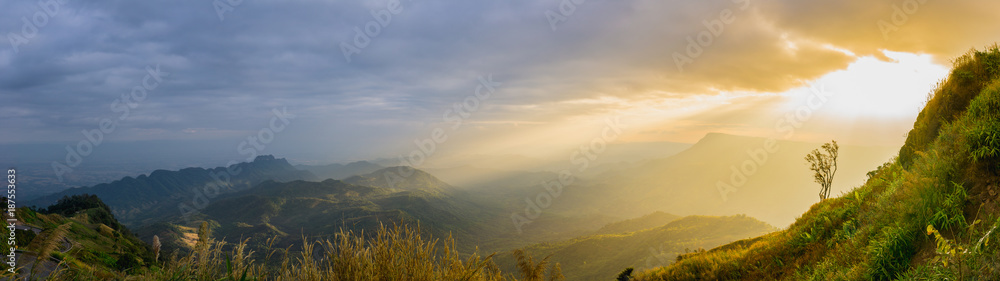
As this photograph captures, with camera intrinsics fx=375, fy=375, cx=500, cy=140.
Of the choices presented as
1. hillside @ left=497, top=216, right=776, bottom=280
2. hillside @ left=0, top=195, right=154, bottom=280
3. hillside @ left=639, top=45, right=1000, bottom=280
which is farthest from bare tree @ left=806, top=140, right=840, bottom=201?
hillside @ left=497, top=216, right=776, bottom=280

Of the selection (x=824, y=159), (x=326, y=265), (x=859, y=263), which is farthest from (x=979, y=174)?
(x=824, y=159)

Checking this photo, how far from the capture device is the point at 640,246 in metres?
124

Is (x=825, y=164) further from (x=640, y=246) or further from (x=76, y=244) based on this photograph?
(x=640, y=246)

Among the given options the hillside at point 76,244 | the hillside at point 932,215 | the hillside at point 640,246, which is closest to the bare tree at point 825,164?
the hillside at point 932,215

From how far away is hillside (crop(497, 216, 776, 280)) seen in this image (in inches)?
4259

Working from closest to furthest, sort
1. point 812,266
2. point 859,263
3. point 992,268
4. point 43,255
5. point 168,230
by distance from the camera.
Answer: point 43,255, point 992,268, point 859,263, point 812,266, point 168,230

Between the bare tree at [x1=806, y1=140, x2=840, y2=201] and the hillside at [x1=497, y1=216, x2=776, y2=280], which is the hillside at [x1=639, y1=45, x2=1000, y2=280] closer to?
the bare tree at [x1=806, y1=140, x2=840, y2=201]

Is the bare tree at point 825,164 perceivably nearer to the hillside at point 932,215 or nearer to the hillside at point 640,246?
the hillside at point 932,215

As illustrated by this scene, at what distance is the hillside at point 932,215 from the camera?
5.04m

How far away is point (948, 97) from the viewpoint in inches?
394

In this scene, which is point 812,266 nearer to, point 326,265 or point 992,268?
point 992,268

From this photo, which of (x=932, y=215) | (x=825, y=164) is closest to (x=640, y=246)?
(x=825, y=164)

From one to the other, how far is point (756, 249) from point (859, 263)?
19.2 feet

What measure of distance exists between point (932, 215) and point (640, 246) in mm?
128668
